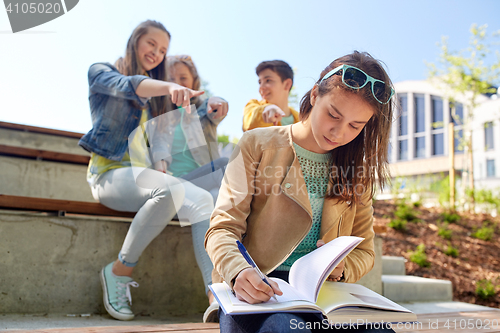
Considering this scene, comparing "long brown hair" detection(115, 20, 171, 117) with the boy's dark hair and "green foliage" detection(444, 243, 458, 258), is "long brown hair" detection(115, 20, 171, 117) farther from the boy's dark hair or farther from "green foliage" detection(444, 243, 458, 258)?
"green foliage" detection(444, 243, 458, 258)

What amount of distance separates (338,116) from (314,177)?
25 centimetres

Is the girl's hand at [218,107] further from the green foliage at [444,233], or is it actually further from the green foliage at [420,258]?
the green foliage at [444,233]

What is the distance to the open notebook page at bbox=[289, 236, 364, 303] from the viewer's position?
0.92 metres

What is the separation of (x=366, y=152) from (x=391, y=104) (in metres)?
0.19

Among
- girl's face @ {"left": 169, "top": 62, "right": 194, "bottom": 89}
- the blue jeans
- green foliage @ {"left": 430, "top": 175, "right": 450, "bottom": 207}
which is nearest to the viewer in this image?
the blue jeans

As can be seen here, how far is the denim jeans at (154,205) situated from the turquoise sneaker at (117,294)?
10 cm

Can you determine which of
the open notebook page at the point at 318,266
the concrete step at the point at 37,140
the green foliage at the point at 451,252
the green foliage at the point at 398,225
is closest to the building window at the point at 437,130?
the green foliage at the point at 398,225

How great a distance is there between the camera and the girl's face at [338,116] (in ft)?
3.82

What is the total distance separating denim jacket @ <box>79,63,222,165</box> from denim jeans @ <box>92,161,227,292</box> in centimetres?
14

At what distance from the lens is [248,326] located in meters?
0.93

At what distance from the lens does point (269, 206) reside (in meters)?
1.21

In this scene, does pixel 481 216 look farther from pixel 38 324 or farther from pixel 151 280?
pixel 38 324

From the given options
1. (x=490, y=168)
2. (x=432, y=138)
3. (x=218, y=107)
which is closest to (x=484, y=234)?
(x=218, y=107)

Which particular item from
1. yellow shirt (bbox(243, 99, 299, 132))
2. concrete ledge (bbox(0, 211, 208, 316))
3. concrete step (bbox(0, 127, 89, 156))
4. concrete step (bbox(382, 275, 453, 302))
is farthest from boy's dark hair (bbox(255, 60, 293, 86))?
concrete step (bbox(0, 127, 89, 156))
